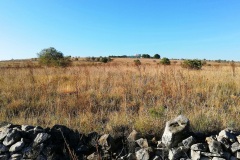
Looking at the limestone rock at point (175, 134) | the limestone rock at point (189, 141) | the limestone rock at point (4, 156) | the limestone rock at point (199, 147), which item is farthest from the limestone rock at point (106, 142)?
the limestone rock at point (4, 156)

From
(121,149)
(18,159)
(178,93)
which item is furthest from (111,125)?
(178,93)

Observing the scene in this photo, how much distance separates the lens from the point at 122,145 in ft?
11.0

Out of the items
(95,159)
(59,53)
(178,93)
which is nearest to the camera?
(95,159)

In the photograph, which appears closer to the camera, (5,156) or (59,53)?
(5,156)

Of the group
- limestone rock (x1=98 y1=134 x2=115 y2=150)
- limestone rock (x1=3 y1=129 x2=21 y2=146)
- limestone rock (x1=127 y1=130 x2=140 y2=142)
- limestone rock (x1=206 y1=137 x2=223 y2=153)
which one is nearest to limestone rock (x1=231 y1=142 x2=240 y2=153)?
limestone rock (x1=206 y1=137 x2=223 y2=153)

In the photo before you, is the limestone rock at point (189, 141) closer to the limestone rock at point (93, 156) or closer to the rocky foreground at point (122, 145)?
the rocky foreground at point (122, 145)

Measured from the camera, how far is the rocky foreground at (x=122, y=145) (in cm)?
287

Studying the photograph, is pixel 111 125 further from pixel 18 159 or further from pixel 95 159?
pixel 18 159

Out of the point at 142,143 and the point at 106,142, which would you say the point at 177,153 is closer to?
the point at 142,143

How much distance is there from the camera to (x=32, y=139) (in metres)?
3.22

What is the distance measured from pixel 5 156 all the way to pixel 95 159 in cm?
136

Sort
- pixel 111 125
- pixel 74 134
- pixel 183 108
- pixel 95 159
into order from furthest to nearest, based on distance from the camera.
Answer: pixel 183 108, pixel 111 125, pixel 74 134, pixel 95 159

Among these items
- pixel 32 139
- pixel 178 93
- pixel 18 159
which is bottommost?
pixel 18 159

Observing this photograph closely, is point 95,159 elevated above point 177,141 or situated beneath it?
situated beneath
